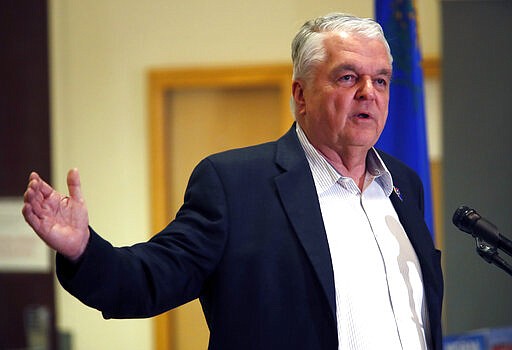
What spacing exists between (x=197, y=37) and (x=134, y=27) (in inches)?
14.7

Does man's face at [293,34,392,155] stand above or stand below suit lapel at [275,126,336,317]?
above

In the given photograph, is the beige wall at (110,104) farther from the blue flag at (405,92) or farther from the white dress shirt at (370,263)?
the white dress shirt at (370,263)

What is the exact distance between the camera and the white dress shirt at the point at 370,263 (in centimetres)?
151

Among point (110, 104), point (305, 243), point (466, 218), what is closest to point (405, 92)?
Result: point (466, 218)

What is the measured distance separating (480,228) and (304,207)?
35cm

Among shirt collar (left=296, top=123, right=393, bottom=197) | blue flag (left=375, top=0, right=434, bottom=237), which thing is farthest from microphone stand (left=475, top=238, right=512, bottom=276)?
blue flag (left=375, top=0, right=434, bottom=237)

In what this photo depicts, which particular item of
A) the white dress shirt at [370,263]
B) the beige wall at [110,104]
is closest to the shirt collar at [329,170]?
the white dress shirt at [370,263]

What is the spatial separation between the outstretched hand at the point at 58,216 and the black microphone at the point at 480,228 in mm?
735

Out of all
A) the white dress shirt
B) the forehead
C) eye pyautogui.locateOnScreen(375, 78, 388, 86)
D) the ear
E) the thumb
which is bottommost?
the white dress shirt

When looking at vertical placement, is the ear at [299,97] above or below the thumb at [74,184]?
above

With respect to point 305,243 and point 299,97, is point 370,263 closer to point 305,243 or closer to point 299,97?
point 305,243

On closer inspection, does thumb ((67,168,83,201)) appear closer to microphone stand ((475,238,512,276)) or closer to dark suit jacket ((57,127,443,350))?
dark suit jacket ((57,127,443,350))

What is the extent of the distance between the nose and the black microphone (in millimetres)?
293

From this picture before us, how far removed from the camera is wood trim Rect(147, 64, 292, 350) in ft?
14.0
